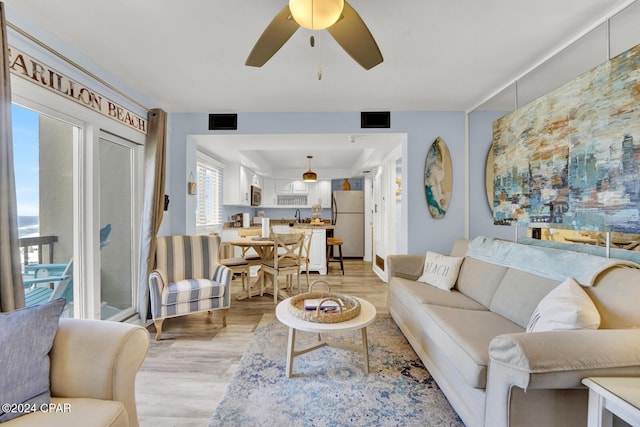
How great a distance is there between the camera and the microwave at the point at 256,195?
236 inches

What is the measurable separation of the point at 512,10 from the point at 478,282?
202 centimetres

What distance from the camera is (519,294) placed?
1.89m

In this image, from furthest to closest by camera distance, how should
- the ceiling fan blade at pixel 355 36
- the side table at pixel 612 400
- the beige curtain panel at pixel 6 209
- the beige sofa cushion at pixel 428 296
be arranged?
the beige sofa cushion at pixel 428 296, the beige curtain panel at pixel 6 209, the ceiling fan blade at pixel 355 36, the side table at pixel 612 400

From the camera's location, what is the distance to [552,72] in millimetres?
2359

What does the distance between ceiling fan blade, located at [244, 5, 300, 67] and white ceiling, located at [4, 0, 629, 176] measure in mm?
309

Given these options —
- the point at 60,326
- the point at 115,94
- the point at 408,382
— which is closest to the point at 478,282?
the point at 408,382

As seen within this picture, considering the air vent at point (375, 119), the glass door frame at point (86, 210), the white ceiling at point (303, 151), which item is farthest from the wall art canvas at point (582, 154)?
the glass door frame at point (86, 210)

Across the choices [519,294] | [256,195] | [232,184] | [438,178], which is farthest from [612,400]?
[256,195]

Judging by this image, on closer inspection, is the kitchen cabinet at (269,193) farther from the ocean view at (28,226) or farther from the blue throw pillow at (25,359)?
the blue throw pillow at (25,359)

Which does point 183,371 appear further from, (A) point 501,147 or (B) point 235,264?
(A) point 501,147

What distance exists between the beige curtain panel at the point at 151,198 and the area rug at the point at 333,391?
1368mm

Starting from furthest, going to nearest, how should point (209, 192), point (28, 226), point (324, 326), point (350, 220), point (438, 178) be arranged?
point (350, 220) → point (209, 192) → point (438, 178) → point (28, 226) → point (324, 326)

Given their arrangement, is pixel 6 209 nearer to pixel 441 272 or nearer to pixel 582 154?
pixel 441 272

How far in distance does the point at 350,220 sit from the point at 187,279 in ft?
14.4
